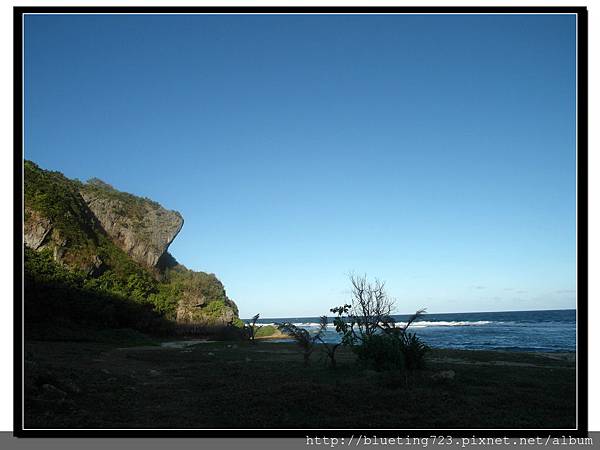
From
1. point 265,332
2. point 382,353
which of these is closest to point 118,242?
point 265,332

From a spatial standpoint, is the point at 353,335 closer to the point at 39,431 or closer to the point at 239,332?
the point at 39,431

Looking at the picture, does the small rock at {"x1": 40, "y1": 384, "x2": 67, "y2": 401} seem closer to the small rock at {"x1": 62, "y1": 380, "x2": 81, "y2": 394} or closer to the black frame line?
the small rock at {"x1": 62, "y1": 380, "x2": 81, "y2": 394}

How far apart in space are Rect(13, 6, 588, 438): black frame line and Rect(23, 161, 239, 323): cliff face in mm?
20843

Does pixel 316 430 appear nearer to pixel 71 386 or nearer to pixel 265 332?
pixel 71 386

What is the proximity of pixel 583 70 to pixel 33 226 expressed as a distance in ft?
93.3

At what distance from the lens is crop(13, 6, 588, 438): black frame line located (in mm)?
5586

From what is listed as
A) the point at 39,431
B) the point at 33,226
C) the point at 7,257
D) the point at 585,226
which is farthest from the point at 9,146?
the point at 33,226

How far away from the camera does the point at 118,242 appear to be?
39594 millimetres

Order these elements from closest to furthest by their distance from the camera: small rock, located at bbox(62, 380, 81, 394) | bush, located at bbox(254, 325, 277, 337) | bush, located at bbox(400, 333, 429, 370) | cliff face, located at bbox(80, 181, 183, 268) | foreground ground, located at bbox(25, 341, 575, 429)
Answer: foreground ground, located at bbox(25, 341, 575, 429), small rock, located at bbox(62, 380, 81, 394), bush, located at bbox(400, 333, 429, 370), cliff face, located at bbox(80, 181, 183, 268), bush, located at bbox(254, 325, 277, 337)

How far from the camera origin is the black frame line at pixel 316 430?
5.59 metres

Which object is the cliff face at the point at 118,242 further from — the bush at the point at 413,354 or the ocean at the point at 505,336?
the bush at the point at 413,354

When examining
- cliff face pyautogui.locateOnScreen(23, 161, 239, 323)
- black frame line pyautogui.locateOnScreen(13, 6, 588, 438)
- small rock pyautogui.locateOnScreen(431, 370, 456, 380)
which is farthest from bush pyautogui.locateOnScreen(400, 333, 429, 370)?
cliff face pyautogui.locateOnScreen(23, 161, 239, 323)

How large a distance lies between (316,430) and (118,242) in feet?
124

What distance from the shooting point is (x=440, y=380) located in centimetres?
876
